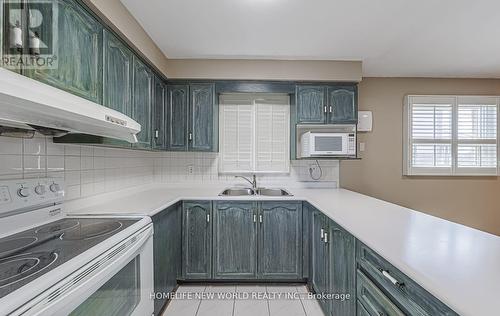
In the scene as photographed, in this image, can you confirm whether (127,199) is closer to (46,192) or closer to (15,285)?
(46,192)

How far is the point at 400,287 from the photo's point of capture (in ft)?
3.62

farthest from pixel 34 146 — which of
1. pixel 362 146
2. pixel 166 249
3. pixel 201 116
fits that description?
pixel 362 146

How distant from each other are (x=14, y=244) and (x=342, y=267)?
173 centimetres

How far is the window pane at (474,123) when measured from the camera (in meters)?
3.78

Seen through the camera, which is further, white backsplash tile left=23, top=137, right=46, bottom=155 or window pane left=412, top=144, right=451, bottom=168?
window pane left=412, top=144, right=451, bottom=168

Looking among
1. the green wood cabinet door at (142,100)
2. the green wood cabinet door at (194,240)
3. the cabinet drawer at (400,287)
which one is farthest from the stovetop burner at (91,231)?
the cabinet drawer at (400,287)

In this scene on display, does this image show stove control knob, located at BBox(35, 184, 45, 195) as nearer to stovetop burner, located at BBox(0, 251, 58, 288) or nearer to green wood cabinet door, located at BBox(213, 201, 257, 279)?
stovetop burner, located at BBox(0, 251, 58, 288)

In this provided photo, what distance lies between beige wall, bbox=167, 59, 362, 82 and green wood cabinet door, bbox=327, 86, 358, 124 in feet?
0.43

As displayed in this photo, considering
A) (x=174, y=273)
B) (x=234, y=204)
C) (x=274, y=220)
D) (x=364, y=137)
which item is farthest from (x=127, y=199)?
(x=364, y=137)

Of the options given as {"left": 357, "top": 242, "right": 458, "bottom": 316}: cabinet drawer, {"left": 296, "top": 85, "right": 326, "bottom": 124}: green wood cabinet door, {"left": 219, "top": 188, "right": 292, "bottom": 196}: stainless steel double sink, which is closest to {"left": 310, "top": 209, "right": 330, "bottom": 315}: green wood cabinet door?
{"left": 357, "top": 242, "right": 458, "bottom": 316}: cabinet drawer

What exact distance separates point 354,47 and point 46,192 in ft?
9.16

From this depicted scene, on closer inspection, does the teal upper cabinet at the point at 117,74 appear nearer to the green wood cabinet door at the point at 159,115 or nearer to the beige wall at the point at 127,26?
the beige wall at the point at 127,26

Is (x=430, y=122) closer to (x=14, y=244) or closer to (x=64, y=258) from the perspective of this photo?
(x=64, y=258)

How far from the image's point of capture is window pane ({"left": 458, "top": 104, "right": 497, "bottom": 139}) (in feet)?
12.4
